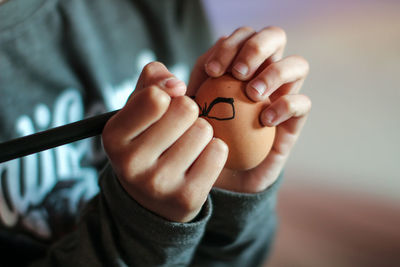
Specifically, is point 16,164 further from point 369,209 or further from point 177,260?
point 369,209

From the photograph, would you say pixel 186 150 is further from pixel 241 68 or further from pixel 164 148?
pixel 241 68

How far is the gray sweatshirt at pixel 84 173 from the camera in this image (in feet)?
1.40

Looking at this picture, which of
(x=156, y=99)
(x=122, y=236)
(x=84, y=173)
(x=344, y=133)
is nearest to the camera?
(x=156, y=99)

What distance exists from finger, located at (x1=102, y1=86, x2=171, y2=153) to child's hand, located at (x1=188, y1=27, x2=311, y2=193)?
0.12 m

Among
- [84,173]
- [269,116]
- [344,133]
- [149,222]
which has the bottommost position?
[344,133]

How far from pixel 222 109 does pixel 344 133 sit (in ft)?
2.98

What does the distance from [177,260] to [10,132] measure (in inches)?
14.3

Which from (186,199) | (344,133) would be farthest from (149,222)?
(344,133)

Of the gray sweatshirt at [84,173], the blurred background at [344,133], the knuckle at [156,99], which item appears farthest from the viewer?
the blurred background at [344,133]

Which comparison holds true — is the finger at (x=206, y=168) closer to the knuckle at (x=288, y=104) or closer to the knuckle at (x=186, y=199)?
the knuckle at (x=186, y=199)

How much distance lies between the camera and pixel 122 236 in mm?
431

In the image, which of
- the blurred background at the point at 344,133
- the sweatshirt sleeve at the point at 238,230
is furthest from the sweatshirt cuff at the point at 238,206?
the blurred background at the point at 344,133

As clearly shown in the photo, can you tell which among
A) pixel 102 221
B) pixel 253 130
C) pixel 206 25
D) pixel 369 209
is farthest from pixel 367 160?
pixel 102 221

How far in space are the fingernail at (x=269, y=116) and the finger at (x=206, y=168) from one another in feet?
0.27
